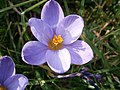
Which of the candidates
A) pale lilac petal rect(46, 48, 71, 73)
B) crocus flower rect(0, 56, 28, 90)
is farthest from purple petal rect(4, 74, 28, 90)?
pale lilac petal rect(46, 48, 71, 73)

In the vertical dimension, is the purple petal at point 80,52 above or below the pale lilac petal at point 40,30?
below

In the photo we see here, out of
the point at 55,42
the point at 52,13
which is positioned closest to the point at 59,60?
the point at 55,42

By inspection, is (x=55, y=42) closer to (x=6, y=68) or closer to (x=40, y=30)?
(x=40, y=30)

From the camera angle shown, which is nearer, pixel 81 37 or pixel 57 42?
pixel 57 42

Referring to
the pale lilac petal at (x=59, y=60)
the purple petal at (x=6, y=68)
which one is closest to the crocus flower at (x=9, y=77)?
the purple petal at (x=6, y=68)

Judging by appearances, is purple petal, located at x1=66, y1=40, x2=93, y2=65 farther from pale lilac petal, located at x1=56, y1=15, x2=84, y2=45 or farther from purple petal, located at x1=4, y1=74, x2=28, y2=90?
purple petal, located at x1=4, y1=74, x2=28, y2=90

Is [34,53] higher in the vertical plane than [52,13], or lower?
lower

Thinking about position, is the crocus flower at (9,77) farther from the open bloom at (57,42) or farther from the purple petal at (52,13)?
the purple petal at (52,13)
